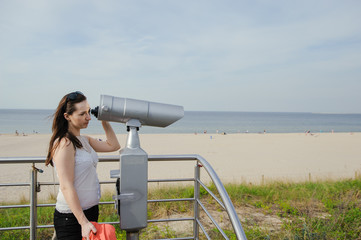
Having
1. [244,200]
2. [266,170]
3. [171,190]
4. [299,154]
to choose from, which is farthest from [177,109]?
[299,154]

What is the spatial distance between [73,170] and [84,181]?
105 mm

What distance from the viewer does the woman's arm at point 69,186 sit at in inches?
54.0

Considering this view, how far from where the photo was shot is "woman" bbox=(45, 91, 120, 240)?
4.53 feet

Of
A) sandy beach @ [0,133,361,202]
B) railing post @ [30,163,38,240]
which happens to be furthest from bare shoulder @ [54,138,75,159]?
sandy beach @ [0,133,361,202]

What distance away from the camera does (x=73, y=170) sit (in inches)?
55.7

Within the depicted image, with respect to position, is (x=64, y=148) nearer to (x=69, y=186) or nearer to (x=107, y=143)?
(x=69, y=186)

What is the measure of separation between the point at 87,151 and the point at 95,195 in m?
0.25

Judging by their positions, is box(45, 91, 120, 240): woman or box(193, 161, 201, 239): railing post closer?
box(45, 91, 120, 240): woman

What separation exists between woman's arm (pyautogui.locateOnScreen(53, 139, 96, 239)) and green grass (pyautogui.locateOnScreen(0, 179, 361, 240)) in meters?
1.36

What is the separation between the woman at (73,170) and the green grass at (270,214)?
1.25 meters

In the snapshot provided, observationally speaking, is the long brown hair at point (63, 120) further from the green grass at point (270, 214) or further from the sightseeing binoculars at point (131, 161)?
the green grass at point (270, 214)

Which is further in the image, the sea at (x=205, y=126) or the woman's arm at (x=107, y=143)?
the sea at (x=205, y=126)

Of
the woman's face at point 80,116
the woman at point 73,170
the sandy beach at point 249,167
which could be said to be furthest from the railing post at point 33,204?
the sandy beach at point 249,167

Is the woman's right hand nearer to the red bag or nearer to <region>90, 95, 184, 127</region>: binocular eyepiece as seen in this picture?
the red bag
